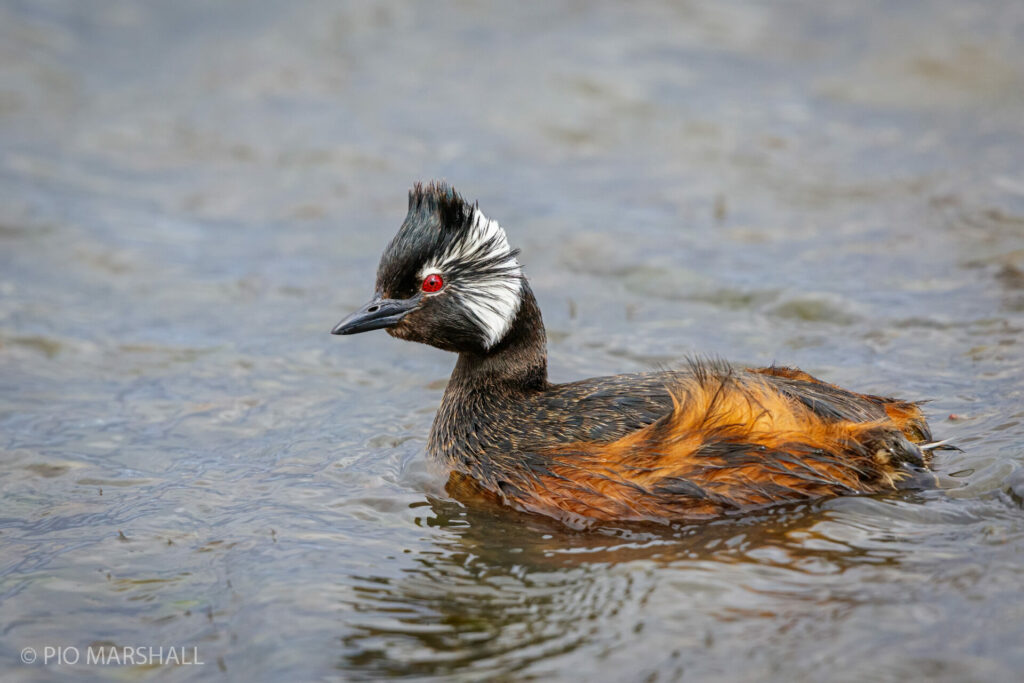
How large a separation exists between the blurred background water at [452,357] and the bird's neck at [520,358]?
0.71m

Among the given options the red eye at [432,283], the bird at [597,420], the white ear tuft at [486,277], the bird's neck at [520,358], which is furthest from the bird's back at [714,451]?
the red eye at [432,283]

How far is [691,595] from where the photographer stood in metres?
5.16

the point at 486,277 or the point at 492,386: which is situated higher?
the point at 486,277

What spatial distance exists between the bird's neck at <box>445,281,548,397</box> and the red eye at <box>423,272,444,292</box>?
52cm

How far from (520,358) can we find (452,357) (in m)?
2.27

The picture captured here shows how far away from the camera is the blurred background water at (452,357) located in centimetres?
507

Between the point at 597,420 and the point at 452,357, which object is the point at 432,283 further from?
the point at 452,357

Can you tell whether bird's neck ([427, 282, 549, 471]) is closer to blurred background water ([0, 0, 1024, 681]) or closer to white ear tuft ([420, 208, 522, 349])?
white ear tuft ([420, 208, 522, 349])

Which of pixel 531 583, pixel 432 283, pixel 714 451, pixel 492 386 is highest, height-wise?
pixel 432 283

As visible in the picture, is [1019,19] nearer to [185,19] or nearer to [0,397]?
[185,19]

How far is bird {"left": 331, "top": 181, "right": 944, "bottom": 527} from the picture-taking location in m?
5.80

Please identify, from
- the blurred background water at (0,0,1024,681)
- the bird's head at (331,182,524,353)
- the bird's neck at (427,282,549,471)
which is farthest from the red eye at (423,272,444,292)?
the blurred background water at (0,0,1024,681)

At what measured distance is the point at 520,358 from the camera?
22.5 feet

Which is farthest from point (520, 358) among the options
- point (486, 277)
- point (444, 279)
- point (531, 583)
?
point (531, 583)
